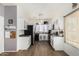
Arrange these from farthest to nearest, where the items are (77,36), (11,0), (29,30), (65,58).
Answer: (29,30), (77,36), (11,0), (65,58)

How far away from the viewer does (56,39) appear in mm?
5926

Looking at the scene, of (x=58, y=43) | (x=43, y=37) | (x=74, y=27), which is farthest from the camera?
(x=43, y=37)

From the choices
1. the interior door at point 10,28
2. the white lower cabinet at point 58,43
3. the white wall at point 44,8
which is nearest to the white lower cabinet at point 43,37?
the white wall at point 44,8

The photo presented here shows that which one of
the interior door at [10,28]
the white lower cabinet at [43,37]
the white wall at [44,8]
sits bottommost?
the white lower cabinet at [43,37]

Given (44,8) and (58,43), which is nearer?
(58,43)

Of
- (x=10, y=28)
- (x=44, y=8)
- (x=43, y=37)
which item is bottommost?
(x=43, y=37)

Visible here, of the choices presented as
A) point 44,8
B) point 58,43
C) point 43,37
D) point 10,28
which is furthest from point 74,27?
point 43,37

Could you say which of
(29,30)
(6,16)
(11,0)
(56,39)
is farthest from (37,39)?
(11,0)

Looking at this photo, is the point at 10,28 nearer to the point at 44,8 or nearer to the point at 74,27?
the point at 44,8

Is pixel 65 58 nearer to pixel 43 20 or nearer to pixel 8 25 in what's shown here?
pixel 8 25

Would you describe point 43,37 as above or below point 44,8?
below

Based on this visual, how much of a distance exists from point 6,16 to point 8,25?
1.40ft

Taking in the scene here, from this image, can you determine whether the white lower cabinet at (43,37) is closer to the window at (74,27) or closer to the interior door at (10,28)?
the interior door at (10,28)

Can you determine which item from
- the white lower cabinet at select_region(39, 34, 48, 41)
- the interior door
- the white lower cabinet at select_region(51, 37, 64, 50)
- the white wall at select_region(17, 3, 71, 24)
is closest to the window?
the white wall at select_region(17, 3, 71, 24)
